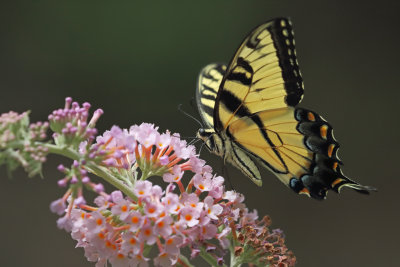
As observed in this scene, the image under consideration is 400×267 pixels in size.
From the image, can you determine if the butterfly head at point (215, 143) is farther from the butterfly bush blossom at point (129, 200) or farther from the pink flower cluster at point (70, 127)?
the pink flower cluster at point (70, 127)

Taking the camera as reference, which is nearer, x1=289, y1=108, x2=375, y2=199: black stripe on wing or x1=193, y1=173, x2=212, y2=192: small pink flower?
x1=193, y1=173, x2=212, y2=192: small pink flower

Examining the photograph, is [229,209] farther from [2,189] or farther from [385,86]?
[385,86]

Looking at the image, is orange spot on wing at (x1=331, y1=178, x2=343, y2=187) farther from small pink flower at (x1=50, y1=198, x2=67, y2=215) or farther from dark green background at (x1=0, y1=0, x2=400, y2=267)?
dark green background at (x1=0, y1=0, x2=400, y2=267)

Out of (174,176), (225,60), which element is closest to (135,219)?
(174,176)

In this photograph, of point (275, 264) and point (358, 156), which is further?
point (358, 156)

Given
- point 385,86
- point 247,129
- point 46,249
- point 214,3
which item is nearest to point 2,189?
point 46,249

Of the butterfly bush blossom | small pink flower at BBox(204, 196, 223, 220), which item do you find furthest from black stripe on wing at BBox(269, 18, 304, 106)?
small pink flower at BBox(204, 196, 223, 220)

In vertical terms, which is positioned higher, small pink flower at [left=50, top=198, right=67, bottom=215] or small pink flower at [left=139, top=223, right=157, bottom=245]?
small pink flower at [left=50, top=198, right=67, bottom=215]
